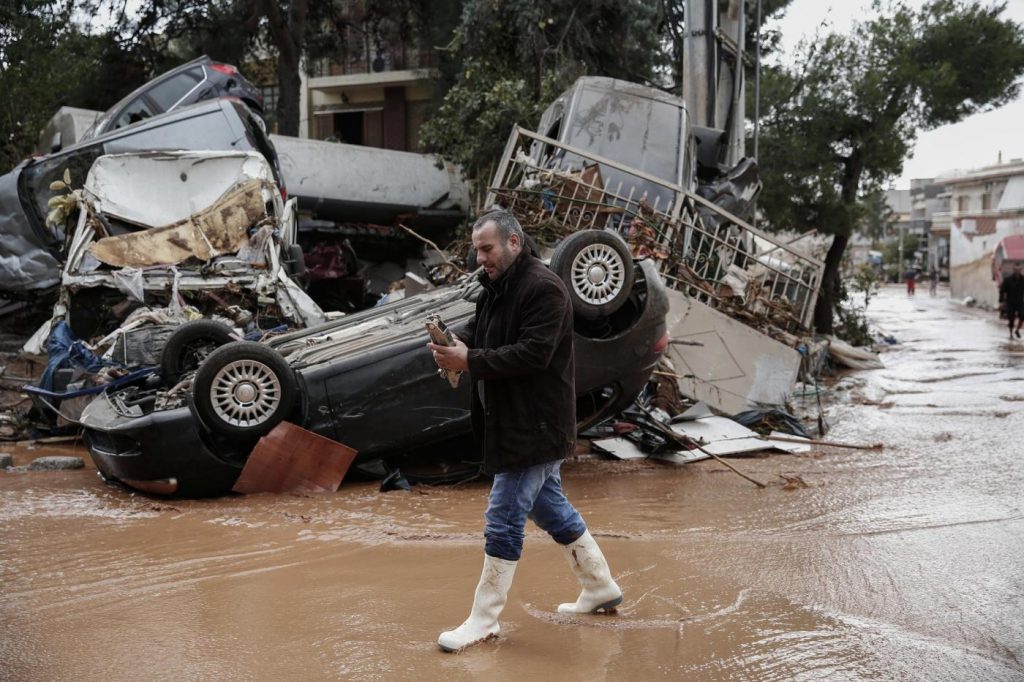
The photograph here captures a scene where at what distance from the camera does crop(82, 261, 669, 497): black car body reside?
661cm

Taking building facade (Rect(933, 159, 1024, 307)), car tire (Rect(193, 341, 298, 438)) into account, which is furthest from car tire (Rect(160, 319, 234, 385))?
building facade (Rect(933, 159, 1024, 307))

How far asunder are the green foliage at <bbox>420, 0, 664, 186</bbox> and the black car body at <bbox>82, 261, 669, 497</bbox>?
1036 centimetres

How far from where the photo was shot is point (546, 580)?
500cm

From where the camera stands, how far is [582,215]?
10398mm

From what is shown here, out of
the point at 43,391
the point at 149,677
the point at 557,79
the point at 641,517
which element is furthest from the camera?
the point at 557,79

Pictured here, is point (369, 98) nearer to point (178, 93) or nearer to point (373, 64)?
point (373, 64)

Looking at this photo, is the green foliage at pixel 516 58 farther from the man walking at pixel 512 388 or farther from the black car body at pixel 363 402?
the man walking at pixel 512 388

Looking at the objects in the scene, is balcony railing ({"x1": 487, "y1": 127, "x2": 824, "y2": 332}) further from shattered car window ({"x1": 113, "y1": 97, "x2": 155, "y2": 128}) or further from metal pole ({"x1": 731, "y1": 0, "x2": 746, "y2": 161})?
shattered car window ({"x1": 113, "y1": 97, "x2": 155, "y2": 128})

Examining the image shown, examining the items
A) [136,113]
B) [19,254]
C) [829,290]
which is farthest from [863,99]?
[19,254]

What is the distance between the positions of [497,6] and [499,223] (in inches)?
593

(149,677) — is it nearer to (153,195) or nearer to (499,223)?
(499,223)

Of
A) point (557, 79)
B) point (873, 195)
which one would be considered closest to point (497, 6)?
point (557, 79)

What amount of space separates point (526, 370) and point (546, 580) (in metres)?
1.46

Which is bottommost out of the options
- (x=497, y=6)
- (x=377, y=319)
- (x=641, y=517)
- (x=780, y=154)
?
(x=641, y=517)
